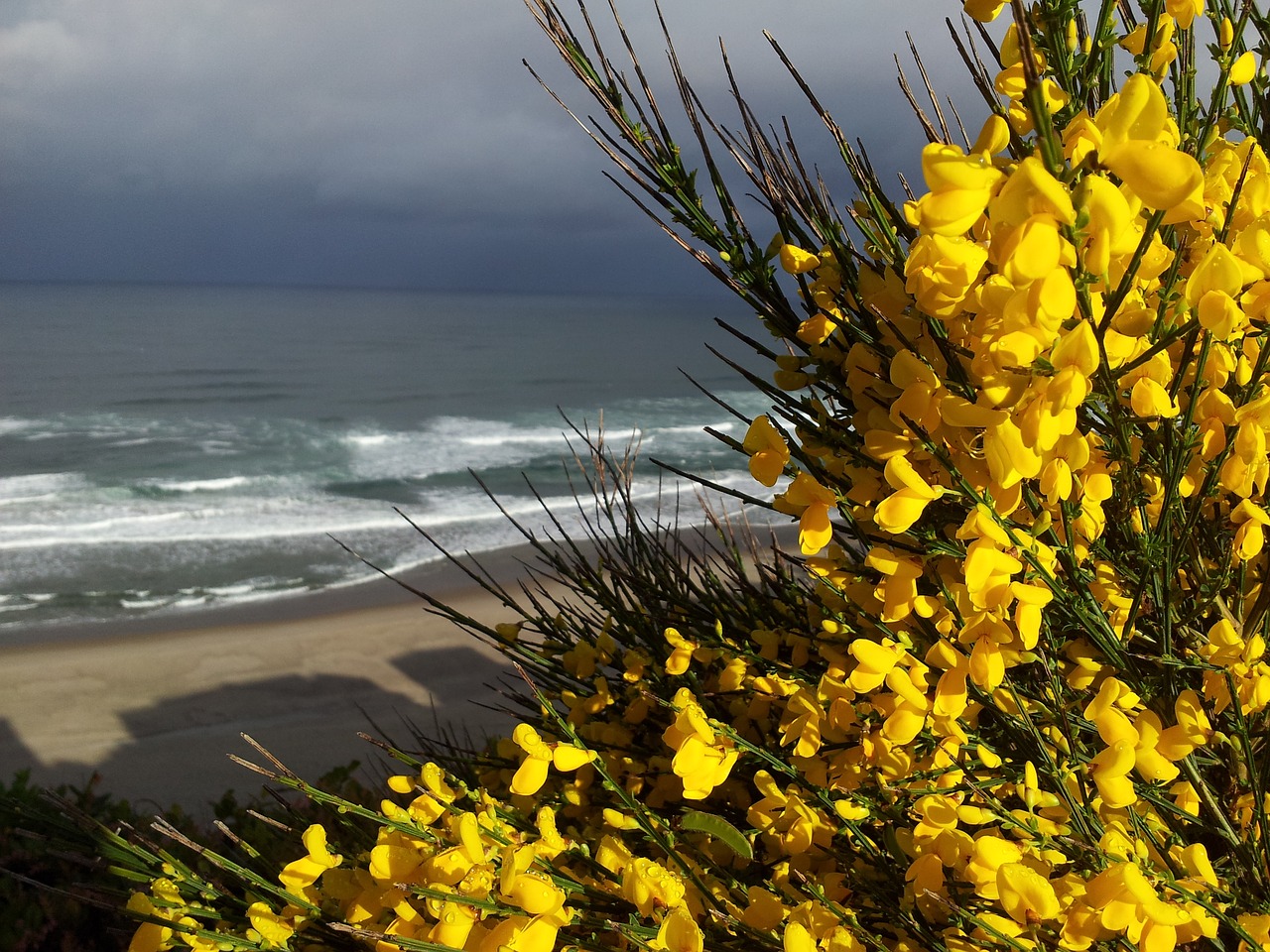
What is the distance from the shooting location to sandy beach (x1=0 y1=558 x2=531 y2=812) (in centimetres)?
609

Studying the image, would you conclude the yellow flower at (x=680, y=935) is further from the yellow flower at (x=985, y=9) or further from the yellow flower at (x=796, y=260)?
the yellow flower at (x=985, y=9)

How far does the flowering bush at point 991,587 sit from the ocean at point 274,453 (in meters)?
1.25

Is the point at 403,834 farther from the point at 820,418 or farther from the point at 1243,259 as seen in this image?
the point at 1243,259

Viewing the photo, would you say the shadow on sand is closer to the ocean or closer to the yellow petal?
the ocean

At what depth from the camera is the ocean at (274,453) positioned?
1077 cm

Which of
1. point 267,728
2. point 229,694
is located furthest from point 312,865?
point 229,694

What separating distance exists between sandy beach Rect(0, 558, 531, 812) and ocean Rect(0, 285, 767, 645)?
43.2 inches

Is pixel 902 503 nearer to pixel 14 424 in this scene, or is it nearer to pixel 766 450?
pixel 766 450

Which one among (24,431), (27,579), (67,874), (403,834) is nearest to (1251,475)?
(403,834)

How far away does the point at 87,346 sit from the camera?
109 feet

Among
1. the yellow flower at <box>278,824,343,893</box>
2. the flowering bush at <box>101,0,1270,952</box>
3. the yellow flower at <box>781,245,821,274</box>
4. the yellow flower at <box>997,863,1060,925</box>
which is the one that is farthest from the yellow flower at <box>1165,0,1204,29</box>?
the yellow flower at <box>278,824,343,893</box>

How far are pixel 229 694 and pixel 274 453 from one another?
10979mm

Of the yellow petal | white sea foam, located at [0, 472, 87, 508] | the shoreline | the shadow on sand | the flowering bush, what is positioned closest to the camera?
the yellow petal

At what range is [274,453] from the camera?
1756 cm
